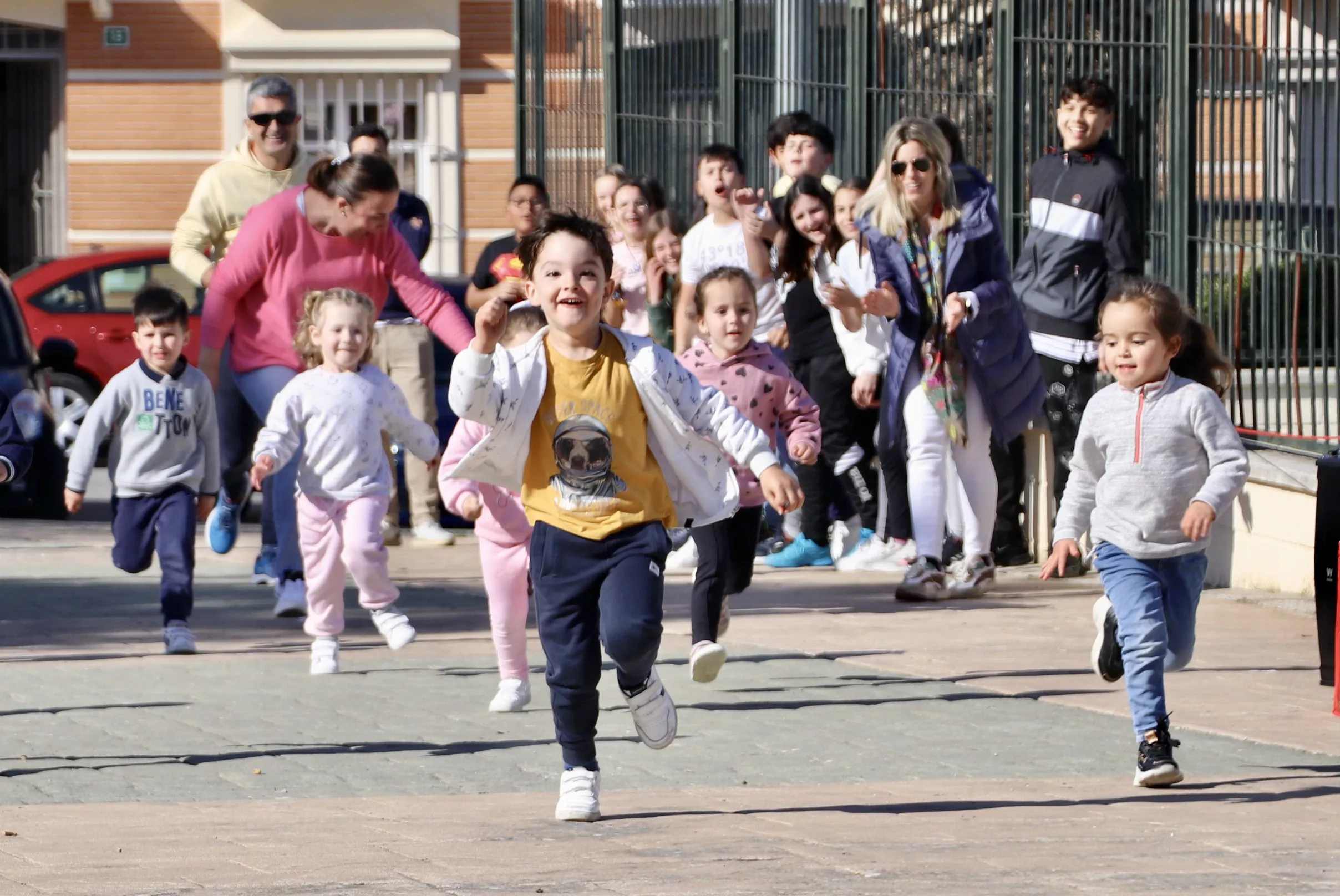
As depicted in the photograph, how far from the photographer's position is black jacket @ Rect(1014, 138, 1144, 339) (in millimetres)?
10820

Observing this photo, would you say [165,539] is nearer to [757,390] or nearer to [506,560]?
[506,560]

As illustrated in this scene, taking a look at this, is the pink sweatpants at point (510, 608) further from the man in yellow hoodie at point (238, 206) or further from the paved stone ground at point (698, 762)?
the man in yellow hoodie at point (238, 206)

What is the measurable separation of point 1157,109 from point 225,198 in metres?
4.43

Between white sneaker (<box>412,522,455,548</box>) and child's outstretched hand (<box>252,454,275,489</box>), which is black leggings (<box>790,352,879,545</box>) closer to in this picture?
white sneaker (<box>412,522,455,548</box>)

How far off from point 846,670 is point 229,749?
2.47m

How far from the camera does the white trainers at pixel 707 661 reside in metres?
7.84

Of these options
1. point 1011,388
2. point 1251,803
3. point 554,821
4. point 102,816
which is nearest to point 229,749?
point 102,816

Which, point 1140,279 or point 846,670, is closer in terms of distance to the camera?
point 1140,279

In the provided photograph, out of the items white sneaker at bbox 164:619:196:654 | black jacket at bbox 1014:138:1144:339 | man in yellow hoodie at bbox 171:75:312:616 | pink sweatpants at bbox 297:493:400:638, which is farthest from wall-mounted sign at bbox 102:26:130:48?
pink sweatpants at bbox 297:493:400:638

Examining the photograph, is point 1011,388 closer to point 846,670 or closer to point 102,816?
point 846,670

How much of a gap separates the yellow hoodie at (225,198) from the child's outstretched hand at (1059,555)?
5.17m

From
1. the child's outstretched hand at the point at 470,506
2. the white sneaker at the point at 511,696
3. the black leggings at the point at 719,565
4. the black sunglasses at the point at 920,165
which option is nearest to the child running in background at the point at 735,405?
the black leggings at the point at 719,565

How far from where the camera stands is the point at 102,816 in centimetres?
627

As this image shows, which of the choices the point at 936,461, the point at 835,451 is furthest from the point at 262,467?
the point at 835,451
